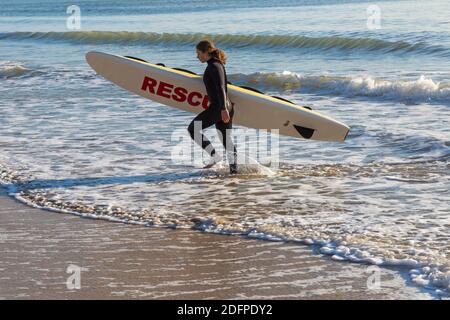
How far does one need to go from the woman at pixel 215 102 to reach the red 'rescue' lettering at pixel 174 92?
2.14 ft

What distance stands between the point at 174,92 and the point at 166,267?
4.15 metres

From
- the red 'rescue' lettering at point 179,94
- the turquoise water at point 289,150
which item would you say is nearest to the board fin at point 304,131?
the turquoise water at point 289,150

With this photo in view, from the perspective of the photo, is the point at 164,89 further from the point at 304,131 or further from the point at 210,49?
the point at 304,131

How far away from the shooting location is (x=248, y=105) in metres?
10.0

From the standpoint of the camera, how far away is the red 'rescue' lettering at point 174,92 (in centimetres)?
1004

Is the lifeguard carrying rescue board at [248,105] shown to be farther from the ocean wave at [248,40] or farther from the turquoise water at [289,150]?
the ocean wave at [248,40]

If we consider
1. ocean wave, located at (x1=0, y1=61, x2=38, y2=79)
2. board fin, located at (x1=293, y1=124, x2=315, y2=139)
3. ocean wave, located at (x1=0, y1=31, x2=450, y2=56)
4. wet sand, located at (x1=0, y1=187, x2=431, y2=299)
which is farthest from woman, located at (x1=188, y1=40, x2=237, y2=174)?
ocean wave, located at (x1=0, y1=61, x2=38, y2=79)

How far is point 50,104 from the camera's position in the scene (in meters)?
15.6

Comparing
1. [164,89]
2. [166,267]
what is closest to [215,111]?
[164,89]

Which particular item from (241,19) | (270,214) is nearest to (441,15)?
(241,19)

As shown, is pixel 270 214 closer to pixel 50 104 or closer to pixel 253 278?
pixel 253 278
